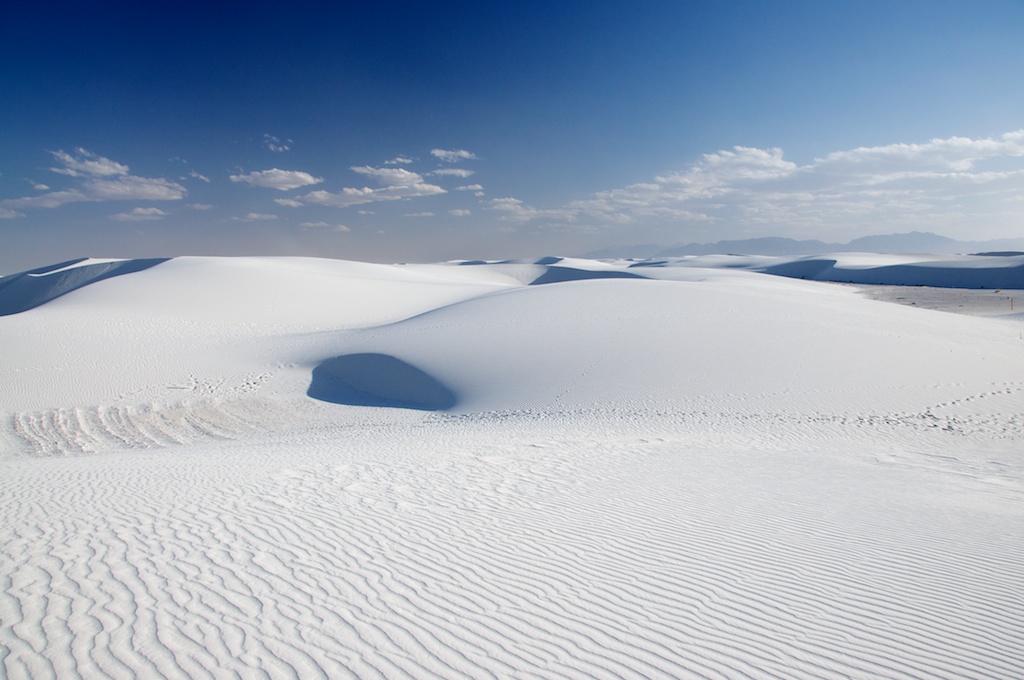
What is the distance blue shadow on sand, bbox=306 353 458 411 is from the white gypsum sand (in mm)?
91

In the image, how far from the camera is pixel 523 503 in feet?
21.8

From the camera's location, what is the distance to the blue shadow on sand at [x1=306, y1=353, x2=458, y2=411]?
14891 mm

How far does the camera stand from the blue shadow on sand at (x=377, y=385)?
14.9 m

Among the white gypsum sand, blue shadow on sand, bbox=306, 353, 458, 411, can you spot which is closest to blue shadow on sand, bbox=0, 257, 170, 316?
the white gypsum sand

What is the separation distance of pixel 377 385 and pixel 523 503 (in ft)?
33.9

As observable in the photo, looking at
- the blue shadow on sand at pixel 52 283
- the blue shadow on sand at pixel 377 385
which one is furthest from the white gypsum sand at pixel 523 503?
the blue shadow on sand at pixel 52 283

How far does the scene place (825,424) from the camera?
36.9 feet

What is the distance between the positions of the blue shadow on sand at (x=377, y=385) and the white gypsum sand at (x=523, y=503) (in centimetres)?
9

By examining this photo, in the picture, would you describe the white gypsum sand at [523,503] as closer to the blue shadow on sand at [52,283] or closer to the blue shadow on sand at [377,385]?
the blue shadow on sand at [377,385]

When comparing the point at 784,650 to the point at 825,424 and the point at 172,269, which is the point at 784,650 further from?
the point at 172,269

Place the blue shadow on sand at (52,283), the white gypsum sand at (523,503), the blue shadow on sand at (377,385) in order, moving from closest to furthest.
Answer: the white gypsum sand at (523,503)
the blue shadow on sand at (377,385)
the blue shadow on sand at (52,283)

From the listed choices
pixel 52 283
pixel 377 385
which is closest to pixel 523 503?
pixel 377 385

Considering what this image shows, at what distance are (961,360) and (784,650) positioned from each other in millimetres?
15643

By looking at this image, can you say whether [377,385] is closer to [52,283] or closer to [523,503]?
[523,503]
